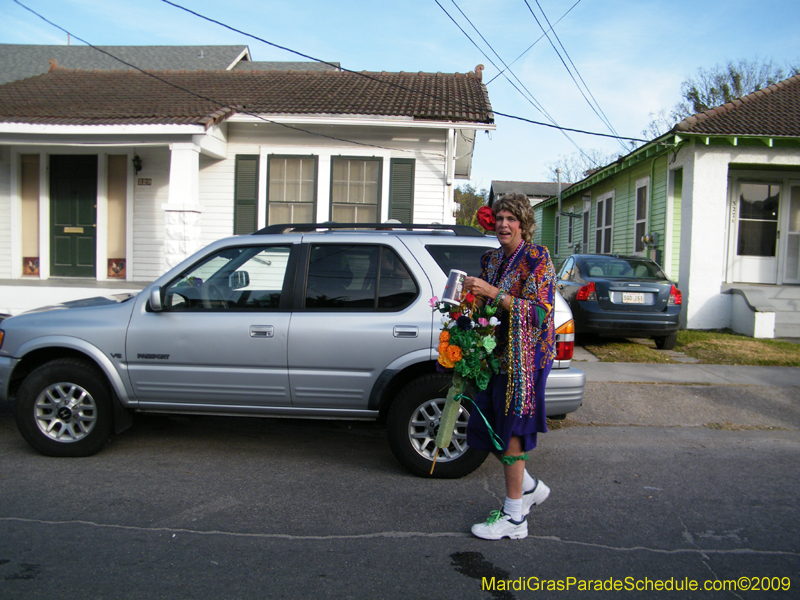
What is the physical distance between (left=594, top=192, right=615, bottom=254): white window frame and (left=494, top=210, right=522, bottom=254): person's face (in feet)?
51.3

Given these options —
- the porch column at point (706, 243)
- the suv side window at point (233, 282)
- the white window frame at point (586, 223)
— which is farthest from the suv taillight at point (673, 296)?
the white window frame at point (586, 223)

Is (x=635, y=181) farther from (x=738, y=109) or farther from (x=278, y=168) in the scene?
(x=278, y=168)

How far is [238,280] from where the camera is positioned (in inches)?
179

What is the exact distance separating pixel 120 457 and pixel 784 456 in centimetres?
528

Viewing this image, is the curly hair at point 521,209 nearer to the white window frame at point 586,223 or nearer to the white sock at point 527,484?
the white sock at point 527,484

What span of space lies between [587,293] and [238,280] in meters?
A: 6.07

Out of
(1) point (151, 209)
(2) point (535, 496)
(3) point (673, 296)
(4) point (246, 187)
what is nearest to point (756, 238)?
(3) point (673, 296)

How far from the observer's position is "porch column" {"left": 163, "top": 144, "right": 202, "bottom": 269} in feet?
32.8

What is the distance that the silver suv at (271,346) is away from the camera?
13.9 ft

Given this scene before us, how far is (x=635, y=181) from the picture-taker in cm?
1568

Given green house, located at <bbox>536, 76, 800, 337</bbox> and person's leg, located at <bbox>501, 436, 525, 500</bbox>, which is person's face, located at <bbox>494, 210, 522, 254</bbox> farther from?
green house, located at <bbox>536, 76, 800, 337</bbox>

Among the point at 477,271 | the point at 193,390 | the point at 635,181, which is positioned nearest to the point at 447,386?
the point at 477,271

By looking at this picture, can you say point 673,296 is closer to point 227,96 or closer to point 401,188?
point 401,188

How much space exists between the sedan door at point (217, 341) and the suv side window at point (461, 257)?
1121 millimetres
